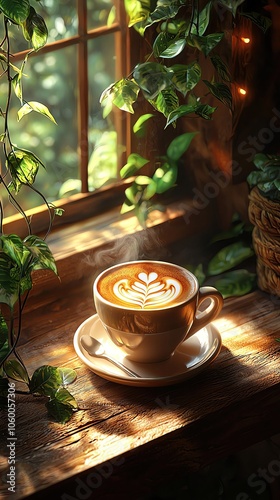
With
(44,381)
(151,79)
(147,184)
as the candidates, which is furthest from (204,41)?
(44,381)

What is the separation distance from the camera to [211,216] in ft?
5.98

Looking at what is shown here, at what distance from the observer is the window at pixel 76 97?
157 centimetres

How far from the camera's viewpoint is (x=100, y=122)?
1694 millimetres

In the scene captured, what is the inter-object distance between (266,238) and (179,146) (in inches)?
10.4

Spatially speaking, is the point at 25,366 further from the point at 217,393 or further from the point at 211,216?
the point at 211,216

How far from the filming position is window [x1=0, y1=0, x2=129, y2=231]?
62.0 inches

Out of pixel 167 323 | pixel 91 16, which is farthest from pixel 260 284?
pixel 91 16

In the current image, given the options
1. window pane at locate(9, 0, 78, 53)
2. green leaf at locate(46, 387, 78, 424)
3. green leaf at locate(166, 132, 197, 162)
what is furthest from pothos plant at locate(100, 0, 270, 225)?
green leaf at locate(46, 387, 78, 424)

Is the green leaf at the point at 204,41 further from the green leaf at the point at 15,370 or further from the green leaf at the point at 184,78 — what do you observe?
the green leaf at the point at 15,370

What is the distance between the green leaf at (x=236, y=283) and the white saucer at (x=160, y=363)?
0.17 metres

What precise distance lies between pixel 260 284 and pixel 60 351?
432 millimetres

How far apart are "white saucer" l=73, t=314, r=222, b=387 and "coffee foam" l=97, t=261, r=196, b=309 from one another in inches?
4.3

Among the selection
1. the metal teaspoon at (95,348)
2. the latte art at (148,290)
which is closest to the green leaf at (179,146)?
the latte art at (148,290)

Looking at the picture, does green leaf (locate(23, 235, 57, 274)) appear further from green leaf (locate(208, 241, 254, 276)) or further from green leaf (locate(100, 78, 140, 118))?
green leaf (locate(208, 241, 254, 276))
